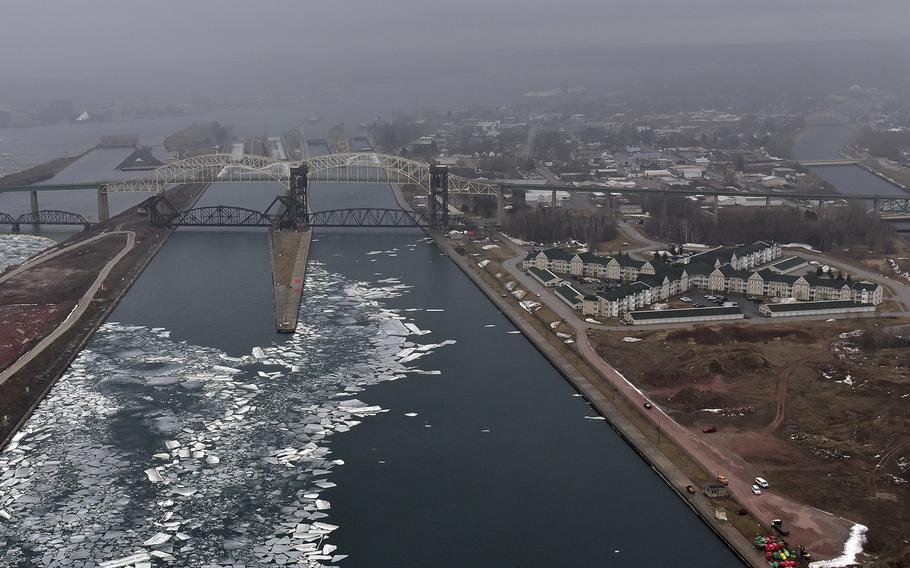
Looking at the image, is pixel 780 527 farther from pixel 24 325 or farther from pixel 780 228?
pixel 780 228

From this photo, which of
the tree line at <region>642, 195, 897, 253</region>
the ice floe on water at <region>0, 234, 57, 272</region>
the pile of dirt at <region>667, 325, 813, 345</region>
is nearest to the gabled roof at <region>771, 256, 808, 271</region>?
the tree line at <region>642, 195, 897, 253</region>

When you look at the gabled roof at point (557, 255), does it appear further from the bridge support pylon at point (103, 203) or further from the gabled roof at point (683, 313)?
the bridge support pylon at point (103, 203)

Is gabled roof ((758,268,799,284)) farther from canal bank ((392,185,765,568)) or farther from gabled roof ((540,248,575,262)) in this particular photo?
canal bank ((392,185,765,568))

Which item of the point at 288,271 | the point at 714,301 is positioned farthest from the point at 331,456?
the point at 288,271

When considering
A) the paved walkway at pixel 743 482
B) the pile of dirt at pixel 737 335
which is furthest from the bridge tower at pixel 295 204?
the pile of dirt at pixel 737 335

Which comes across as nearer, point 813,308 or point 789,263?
point 813,308

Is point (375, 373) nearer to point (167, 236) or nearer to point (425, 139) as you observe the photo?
point (167, 236)
